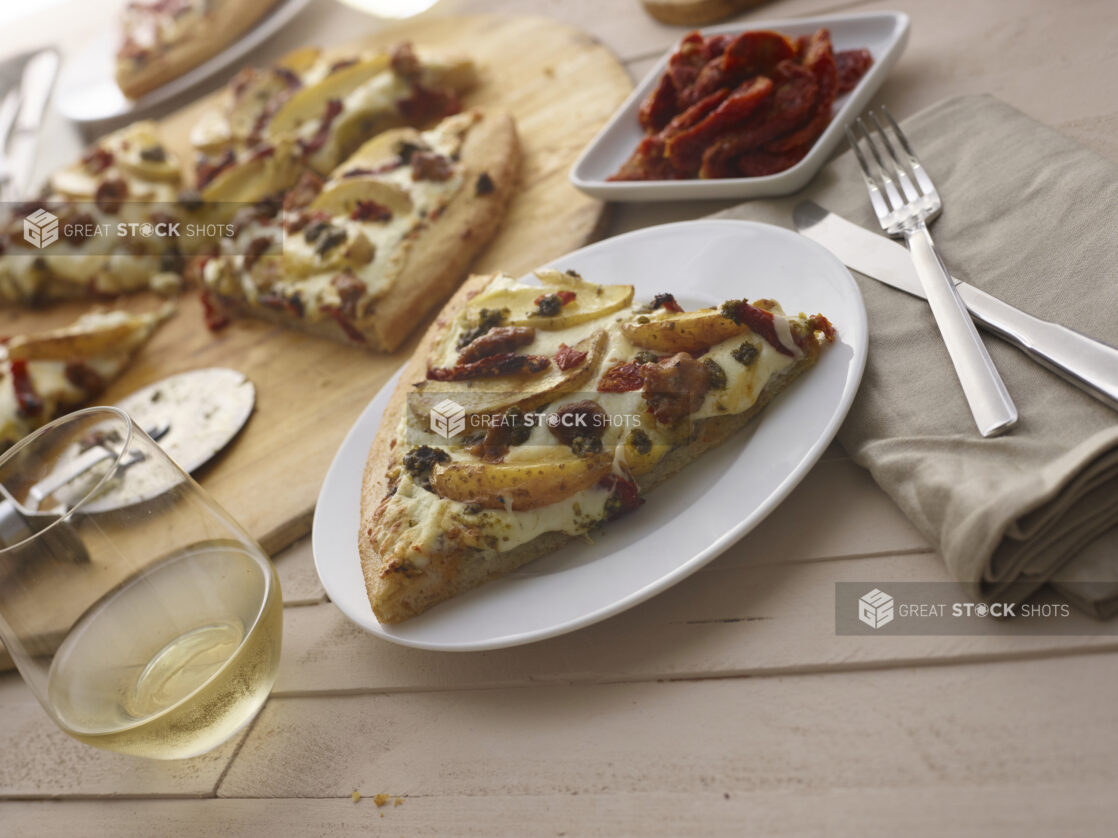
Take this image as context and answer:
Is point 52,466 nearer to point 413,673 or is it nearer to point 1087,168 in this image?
point 413,673

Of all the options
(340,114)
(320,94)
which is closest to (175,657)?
(340,114)

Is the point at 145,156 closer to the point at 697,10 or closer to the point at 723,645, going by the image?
the point at 697,10

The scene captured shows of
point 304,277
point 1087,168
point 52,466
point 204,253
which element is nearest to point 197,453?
point 304,277

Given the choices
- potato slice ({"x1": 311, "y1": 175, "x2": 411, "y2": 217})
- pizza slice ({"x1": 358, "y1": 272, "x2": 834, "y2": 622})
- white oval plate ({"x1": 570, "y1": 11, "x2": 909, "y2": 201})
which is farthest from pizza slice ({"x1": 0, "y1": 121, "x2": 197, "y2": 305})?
pizza slice ({"x1": 358, "y1": 272, "x2": 834, "y2": 622})

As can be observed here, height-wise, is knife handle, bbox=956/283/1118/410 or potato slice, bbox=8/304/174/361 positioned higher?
knife handle, bbox=956/283/1118/410

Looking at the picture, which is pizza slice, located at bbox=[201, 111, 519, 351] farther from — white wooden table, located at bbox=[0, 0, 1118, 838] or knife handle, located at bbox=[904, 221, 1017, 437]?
knife handle, located at bbox=[904, 221, 1017, 437]
